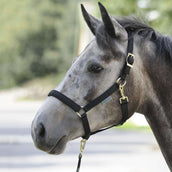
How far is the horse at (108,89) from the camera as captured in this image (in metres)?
2.48

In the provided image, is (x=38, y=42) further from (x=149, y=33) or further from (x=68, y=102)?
(x=68, y=102)

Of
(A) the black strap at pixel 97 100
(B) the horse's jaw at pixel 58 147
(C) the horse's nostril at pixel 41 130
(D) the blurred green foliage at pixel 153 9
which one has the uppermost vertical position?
(A) the black strap at pixel 97 100

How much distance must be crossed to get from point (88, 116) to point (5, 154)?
7.60 m

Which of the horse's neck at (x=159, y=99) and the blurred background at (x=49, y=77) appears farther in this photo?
the blurred background at (x=49, y=77)

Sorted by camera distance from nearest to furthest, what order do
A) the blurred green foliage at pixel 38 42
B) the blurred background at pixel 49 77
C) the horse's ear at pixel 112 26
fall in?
the horse's ear at pixel 112 26 < the blurred background at pixel 49 77 < the blurred green foliage at pixel 38 42

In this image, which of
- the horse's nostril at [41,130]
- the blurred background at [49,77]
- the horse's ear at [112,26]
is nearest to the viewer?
the horse's nostril at [41,130]

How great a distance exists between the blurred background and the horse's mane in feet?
0.46

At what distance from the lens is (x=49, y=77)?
52750 mm

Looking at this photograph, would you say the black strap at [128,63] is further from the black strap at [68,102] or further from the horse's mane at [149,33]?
the black strap at [68,102]

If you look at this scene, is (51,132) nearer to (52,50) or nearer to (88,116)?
(88,116)

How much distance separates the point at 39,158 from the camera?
9289 mm

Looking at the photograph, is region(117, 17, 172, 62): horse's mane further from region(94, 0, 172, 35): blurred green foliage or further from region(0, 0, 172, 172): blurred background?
region(94, 0, 172, 35): blurred green foliage

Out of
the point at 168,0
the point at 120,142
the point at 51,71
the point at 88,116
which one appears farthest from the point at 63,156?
the point at 51,71

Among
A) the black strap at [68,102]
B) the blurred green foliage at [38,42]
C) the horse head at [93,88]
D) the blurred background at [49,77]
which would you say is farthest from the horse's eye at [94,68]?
the blurred green foliage at [38,42]
